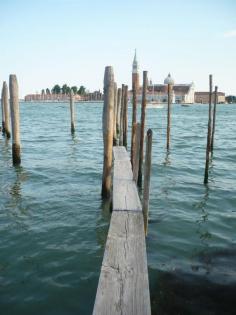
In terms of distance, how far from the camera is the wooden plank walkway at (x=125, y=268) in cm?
285

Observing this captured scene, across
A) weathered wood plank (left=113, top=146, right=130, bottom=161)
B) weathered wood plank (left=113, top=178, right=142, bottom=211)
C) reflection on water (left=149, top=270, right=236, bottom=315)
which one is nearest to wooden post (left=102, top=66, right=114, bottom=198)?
weathered wood plank (left=113, top=178, right=142, bottom=211)

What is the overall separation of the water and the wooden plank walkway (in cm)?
78

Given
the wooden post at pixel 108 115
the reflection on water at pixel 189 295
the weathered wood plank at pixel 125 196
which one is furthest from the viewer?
the wooden post at pixel 108 115

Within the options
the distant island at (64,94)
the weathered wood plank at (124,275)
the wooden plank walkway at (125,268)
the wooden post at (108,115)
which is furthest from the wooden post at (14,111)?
the distant island at (64,94)

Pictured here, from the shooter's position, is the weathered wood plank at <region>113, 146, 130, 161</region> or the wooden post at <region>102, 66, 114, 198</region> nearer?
the wooden post at <region>102, 66, 114, 198</region>

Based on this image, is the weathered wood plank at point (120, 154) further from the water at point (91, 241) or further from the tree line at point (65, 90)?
the tree line at point (65, 90)

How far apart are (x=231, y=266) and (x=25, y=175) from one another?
22.4ft

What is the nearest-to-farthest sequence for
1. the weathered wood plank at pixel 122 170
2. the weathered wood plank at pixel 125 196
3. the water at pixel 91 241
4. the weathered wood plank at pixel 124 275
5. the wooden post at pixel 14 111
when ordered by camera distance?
the weathered wood plank at pixel 124 275 < the water at pixel 91 241 < the weathered wood plank at pixel 125 196 < the weathered wood plank at pixel 122 170 < the wooden post at pixel 14 111

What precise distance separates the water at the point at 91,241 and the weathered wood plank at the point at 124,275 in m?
0.80

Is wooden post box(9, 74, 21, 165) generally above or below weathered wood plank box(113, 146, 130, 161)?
above

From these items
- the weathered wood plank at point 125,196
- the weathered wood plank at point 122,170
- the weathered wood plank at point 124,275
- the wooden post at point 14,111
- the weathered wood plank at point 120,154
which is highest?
the wooden post at point 14,111

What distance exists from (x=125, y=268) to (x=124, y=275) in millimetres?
135

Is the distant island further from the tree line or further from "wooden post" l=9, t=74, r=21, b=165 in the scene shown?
"wooden post" l=9, t=74, r=21, b=165

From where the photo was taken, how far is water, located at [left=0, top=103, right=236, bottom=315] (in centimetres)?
422
